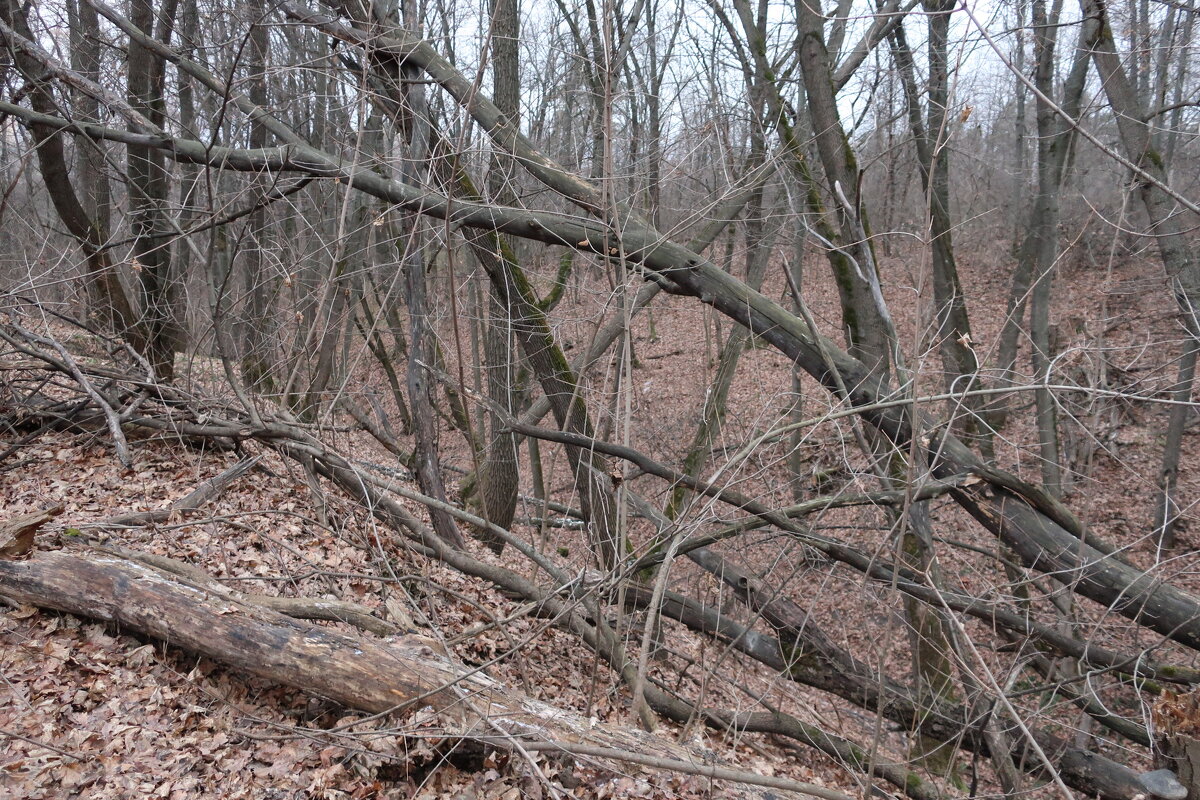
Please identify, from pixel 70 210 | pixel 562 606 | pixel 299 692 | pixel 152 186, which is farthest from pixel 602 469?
pixel 70 210

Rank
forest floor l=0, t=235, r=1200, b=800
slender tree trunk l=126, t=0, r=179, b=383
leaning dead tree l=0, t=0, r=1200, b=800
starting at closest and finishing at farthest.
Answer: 1. forest floor l=0, t=235, r=1200, b=800
2. leaning dead tree l=0, t=0, r=1200, b=800
3. slender tree trunk l=126, t=0, r=179, b=383

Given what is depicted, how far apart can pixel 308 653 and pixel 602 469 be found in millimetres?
2852

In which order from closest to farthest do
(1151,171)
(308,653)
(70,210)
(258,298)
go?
(308,653) → (1151,171) → (70,210) → (258,298)

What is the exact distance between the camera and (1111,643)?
5977 mm

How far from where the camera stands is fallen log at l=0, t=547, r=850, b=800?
3047 millimetres

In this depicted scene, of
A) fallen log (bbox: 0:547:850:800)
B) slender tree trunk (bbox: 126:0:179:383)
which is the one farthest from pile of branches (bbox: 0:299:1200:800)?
slender tree trunk (bbox: 126:0:179:383)

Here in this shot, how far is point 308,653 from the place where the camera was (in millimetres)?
3205

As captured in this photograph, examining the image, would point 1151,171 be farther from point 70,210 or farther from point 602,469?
point 70,210

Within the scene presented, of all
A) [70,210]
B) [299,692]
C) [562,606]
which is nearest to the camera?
[299,692]

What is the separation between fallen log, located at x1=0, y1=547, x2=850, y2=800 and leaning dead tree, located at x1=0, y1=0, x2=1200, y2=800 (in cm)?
1

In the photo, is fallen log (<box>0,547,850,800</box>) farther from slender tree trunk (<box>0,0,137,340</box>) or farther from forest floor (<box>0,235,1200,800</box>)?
slender tree trunk (<box>0,0,137,340</box>)

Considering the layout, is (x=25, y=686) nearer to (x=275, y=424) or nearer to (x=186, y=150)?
(x=275, y=424)

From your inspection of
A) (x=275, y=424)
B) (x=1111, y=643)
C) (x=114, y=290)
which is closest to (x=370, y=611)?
(x=275, y=424)

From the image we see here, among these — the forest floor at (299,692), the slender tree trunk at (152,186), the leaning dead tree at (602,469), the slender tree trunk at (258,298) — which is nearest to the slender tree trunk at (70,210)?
the leaning dead tree at (602,469)
